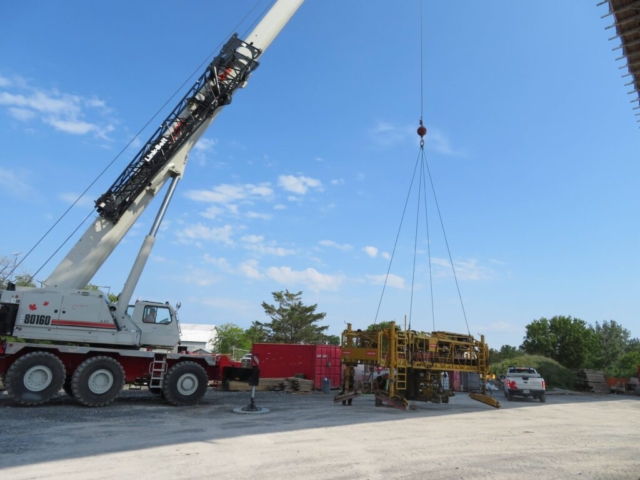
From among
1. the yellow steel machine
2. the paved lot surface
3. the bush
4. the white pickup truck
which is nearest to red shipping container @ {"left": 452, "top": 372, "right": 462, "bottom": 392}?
the white pickup truck

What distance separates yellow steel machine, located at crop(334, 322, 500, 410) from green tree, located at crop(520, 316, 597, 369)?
39052mm

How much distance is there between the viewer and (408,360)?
1547 centimetres

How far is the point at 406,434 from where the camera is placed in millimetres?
10258

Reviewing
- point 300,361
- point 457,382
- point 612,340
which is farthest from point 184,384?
point 612,340

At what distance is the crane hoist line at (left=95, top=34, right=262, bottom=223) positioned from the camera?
14414 millimetres

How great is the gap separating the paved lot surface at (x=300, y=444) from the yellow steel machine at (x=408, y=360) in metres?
1.60

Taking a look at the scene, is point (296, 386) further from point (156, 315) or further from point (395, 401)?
point (156, 315)

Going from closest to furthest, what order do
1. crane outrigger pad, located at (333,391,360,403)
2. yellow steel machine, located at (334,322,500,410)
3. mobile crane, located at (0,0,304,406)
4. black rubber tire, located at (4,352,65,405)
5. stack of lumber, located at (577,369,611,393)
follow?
black rubber tire, located at (4,352,65,405)
mobile crane, located at (0,0,304,406)
yellow steel machine, located at (334,322,500,410)
crane outrigger pad, located at (333,391,360,403)
stack of lumber, located at (577,369,611,393)

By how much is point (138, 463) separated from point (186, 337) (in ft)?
224

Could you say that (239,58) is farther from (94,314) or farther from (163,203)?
(94,314)

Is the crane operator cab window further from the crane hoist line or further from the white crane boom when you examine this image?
the crane hoist line

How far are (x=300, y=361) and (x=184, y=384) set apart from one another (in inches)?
415

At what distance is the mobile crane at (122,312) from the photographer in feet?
41.4

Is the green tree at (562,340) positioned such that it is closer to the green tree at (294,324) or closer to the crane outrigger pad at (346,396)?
the green tree at (294,324)
